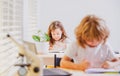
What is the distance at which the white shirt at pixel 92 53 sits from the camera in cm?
305

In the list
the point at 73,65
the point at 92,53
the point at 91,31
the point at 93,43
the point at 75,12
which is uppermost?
the point at 75,12

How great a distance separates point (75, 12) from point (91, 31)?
12.8ft

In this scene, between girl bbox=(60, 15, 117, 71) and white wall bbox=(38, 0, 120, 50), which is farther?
white wall bbox=(38, 0, 120, 50)

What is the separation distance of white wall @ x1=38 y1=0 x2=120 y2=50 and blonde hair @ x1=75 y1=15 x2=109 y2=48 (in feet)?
12.1

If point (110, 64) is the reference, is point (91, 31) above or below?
above

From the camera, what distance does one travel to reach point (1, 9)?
259 centimetres

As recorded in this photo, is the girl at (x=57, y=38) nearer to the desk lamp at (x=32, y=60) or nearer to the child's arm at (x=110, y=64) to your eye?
the child's arm at (x=110, y=64)

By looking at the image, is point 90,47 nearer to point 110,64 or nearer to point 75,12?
point 110,64

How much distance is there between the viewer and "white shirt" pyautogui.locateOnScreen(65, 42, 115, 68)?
3.05m

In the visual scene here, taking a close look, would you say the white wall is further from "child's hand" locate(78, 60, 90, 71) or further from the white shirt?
"child's hand" locate(78, 60, 90, 71)

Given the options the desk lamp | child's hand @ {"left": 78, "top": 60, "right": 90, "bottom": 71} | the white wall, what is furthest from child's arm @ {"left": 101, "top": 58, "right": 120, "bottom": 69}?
the white wall

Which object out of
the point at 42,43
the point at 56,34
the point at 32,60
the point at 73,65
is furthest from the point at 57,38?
the point at 32,60

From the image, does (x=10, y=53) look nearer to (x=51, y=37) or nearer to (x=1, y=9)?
(x=1, y=9)

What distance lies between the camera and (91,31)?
2906mm
